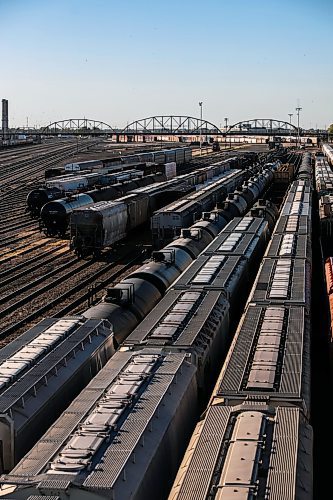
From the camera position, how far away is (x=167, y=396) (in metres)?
13.3

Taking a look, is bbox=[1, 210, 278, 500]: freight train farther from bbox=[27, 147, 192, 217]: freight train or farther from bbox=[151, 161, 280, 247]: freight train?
bbox=[27, 147, 192, 217]: freight train

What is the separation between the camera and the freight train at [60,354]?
13070 millimetres

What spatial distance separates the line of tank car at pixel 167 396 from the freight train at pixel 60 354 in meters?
0.04

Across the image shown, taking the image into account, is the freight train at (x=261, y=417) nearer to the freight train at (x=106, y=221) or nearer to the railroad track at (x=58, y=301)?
the railroad track at (x=58, y=301)

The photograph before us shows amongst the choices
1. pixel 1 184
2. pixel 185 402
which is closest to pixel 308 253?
pixel 185 402

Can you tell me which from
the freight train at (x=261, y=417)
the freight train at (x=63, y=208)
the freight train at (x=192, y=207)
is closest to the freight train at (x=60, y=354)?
the freight train at (x=261, y=417)

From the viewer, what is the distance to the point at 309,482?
10758 millimetres

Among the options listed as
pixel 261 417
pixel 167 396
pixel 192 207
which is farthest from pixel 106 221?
pixel 261 417

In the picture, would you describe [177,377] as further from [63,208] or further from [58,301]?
[63,208]

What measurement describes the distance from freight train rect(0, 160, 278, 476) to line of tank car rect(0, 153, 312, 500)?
36 millimetres

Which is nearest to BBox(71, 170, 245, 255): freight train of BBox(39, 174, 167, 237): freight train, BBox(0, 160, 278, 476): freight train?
BBox(39, 174, 167, 237): freight train

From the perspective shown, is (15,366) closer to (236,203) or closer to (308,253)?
(308,253)

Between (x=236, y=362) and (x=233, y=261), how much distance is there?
9.96 m

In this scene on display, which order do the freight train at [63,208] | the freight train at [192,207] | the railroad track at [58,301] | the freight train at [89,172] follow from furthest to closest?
the freight train at [89,172], the freight train at [63,208], the freight train at [192,207], the railroad track at [58,301]
